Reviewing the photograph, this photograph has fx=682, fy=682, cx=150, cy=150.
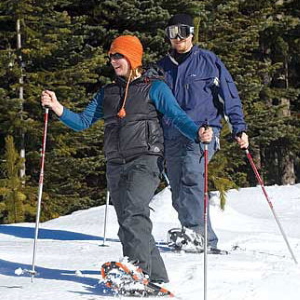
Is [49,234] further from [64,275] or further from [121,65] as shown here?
[121,65]

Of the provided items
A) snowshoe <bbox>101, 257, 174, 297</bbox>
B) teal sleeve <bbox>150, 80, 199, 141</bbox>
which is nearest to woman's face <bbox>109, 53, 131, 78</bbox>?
teal sleeve <bbox>150, 80, 199, 141</bbox>

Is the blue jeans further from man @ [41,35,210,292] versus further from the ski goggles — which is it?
man @ [41,35,210,292]

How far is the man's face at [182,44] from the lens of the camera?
19.5 ft

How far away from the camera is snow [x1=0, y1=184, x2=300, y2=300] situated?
4371mm

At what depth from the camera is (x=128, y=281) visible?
13.6ft

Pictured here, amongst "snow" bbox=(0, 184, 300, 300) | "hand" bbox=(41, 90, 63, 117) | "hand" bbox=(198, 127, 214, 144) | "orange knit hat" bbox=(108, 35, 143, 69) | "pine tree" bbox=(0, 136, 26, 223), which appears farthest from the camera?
"pine tree" bbox=(0, 136, 26, 223)

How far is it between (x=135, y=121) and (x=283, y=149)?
16.5 m

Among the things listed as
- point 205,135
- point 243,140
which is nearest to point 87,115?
point 205,135

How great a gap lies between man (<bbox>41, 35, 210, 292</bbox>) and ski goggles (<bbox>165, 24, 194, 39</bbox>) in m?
1.41

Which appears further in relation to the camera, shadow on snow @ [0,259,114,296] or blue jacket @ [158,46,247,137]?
blue jacket @ [158,46,247,137]

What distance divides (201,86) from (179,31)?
1.70 feet

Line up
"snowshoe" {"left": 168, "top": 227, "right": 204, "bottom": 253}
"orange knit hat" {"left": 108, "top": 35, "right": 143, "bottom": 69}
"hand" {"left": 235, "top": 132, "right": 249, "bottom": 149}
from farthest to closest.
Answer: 1. "snowshoe" {"left": 168, "top": 227, "right": 204, "bottom": 253}
2. "hand" {"left": 235, "top": 132, "right": 249, "bottom": 149}
3. "orange knit hat" {"left": 108, "top": 35, "right": 143, "bottom": 69}

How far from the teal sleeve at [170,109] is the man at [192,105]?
1.42m

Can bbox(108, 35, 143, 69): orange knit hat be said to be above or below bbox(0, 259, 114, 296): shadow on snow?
above
